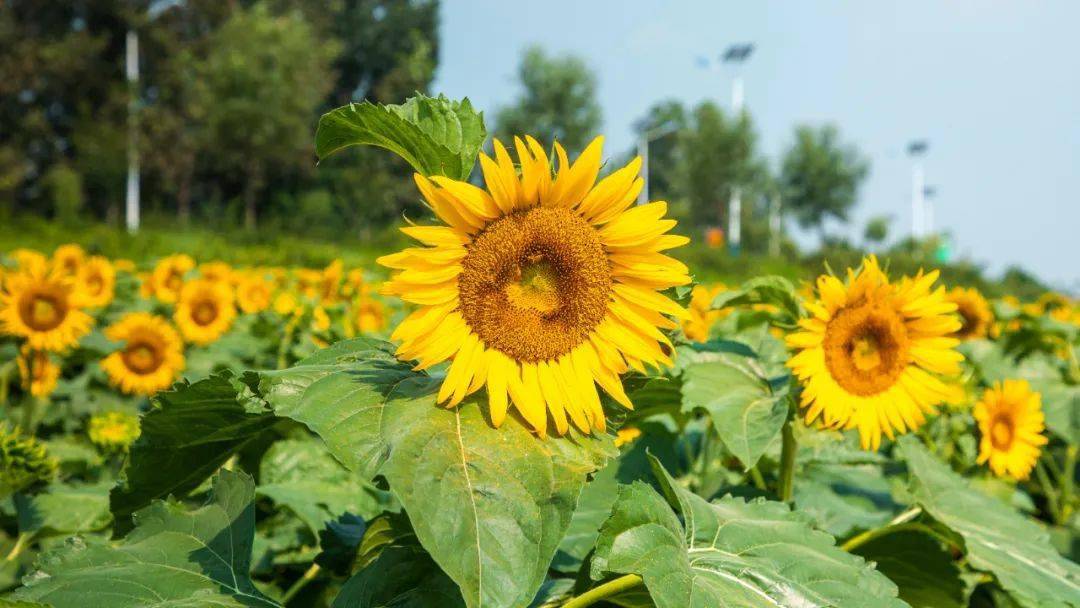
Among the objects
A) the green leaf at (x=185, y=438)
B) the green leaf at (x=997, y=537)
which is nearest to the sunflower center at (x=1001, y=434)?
the green leaf at (x=997, y=537)

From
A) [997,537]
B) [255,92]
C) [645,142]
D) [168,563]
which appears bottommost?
[997,537]

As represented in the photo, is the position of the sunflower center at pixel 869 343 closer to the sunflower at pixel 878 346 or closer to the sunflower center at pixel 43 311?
the sunflower at pixel 878 346

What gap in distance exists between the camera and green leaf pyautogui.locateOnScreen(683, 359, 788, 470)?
182 centimetres

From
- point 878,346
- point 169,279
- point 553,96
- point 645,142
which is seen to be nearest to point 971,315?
point 878,346

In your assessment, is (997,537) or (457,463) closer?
(457,463)

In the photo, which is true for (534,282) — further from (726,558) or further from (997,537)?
(997,537)

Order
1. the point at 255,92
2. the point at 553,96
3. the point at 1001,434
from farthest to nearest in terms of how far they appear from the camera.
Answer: the point at 553,96, the point at 255,92, the point at 1001,434

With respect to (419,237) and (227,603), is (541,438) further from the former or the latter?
(227,603)

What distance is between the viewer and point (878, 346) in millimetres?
2070

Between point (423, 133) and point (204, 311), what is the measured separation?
140 inches

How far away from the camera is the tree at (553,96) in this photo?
49.2 meters

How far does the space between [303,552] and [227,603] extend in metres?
1.00

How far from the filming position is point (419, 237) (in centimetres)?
123

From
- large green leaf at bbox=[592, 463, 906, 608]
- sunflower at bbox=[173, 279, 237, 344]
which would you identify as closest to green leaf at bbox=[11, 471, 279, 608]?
large green leaf at bbox=[592, 463, 906, 608]
